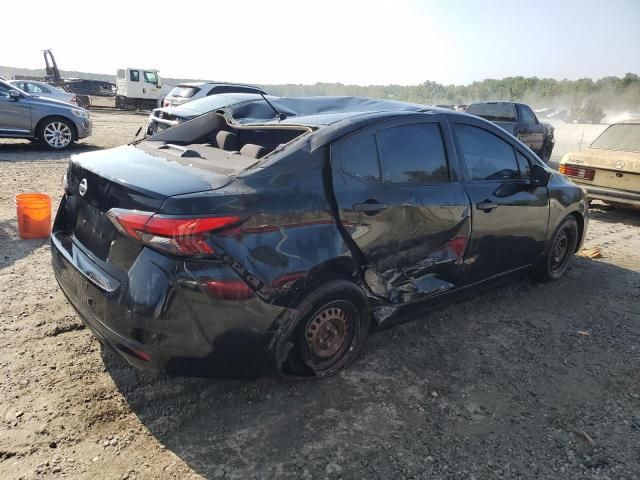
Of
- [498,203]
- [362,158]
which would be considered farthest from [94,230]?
[498,203]

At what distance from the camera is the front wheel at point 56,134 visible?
424 inches

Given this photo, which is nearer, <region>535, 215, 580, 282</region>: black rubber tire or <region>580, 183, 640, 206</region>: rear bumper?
<region>535, 215, 580, 282</region>: black rubber tire

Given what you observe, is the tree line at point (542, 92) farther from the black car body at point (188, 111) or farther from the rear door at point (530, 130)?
the black car body at point (188, 111)

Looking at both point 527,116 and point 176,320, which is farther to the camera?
point 527,116

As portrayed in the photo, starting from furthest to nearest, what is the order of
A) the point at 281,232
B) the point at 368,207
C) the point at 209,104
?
the point at 209,104, the point at 368,207, the point at 281,232

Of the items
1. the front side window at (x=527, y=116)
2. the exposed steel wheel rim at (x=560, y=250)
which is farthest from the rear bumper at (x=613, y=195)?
the front side window at (x=527, y=116)

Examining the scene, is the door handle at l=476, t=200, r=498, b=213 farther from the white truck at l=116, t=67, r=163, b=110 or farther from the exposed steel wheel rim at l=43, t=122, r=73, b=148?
the white truck at l=116, t=67, r=163, b=110

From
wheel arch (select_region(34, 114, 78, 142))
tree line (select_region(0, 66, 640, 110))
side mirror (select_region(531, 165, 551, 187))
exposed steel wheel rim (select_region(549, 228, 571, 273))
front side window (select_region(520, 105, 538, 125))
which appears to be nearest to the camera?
side mirror (select_region(531, 165, 551, 187))

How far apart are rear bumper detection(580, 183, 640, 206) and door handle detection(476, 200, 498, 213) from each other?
4867mm

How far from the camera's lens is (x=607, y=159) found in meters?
7.66

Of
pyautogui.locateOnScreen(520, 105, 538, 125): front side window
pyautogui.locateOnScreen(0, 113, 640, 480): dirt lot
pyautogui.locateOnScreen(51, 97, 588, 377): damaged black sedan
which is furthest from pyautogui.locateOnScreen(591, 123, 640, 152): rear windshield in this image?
pyautogui.locateOnScreen(51, 97, 588, 377): damaged black sedan

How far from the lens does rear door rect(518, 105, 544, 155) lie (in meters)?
12.8

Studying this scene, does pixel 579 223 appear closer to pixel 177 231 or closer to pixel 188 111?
pixel 177 231

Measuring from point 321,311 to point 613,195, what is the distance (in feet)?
21.6
